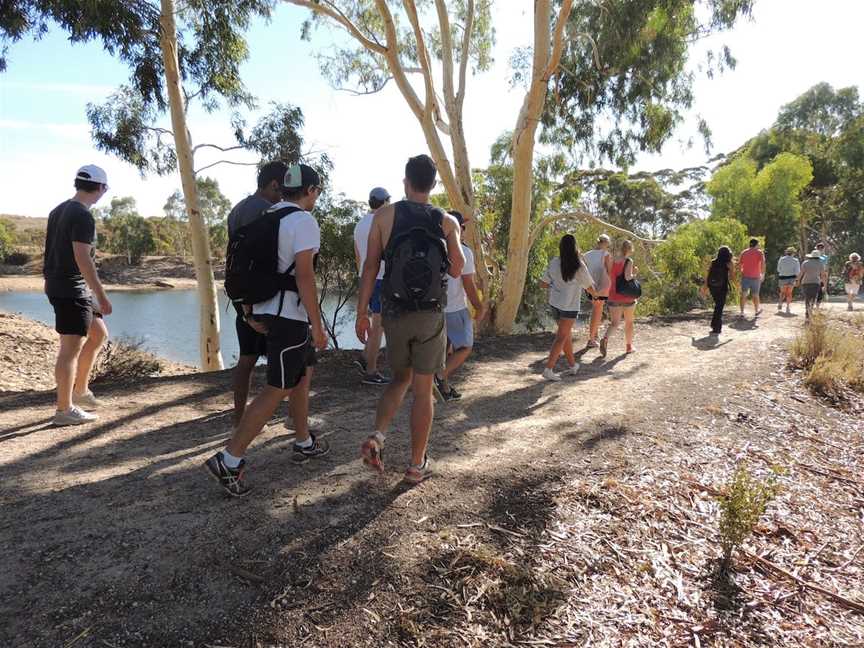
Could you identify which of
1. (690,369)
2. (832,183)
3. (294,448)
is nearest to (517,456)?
(294,448)

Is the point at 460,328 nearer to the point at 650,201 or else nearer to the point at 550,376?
the point at 550,376

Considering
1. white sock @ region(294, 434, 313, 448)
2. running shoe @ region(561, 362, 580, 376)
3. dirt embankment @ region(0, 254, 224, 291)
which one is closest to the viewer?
white sock @ region(294, 434, 313, 448)

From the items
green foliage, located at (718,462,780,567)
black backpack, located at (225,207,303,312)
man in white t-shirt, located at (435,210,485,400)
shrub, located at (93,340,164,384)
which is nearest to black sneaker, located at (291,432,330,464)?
black backpack, located at (225,207,303,312)

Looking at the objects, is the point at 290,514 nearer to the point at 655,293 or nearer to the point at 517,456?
the point at 517,456

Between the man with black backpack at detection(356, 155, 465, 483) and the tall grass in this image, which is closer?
the man with black backpack at detection(356, 155, 465, 483)

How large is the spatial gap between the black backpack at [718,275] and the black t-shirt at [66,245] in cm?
814

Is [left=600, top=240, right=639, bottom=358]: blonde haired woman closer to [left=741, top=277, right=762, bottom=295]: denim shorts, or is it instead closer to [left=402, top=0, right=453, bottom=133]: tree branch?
[left=402, top=0, right=453, bottom=133]: tree branch

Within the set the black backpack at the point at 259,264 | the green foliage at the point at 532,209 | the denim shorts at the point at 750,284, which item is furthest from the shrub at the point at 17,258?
the black backpack at the point at 259,264

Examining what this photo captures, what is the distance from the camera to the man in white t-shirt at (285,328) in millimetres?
2797

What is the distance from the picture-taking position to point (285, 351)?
2.84 meters

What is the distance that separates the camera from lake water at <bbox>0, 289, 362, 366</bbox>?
1698 cm

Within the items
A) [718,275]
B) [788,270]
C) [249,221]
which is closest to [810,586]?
[249,221]

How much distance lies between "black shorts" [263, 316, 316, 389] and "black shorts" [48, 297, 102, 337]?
207cm

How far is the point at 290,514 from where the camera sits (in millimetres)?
2762
